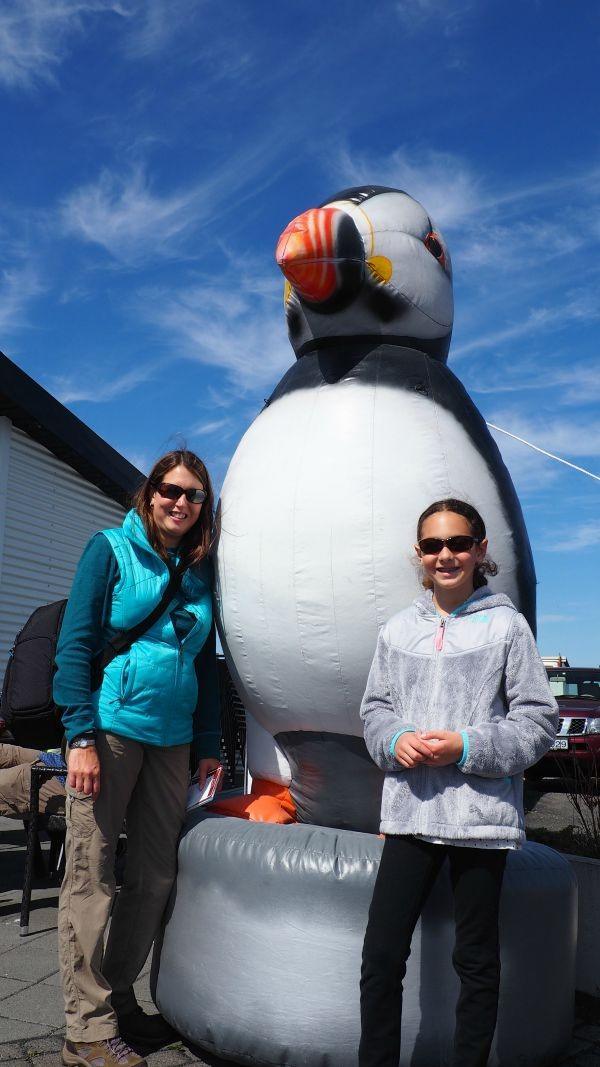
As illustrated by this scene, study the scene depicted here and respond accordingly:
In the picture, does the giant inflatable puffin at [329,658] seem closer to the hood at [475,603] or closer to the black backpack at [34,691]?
the hood at [475,603]

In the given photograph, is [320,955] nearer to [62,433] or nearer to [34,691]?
[34,691]

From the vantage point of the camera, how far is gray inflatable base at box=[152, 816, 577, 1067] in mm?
2137

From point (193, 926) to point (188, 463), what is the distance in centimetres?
129

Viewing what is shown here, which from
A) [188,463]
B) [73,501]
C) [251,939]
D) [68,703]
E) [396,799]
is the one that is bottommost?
[251,939]

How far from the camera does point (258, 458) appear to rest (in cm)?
260


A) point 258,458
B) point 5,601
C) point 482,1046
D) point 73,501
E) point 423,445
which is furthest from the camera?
point 73,501

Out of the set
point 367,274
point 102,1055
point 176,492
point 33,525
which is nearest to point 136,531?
point 176,492

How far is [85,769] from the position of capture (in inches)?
86.9

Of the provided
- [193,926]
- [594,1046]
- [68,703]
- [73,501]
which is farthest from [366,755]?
Answer: [73,501]

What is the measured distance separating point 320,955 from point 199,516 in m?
1.23

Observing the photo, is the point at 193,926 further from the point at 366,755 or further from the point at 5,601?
the point at 5,601

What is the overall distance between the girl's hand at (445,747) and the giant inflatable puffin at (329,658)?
1.67 feet

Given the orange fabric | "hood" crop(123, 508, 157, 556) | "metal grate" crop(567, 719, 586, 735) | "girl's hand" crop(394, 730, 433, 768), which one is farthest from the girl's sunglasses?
"metal grate" crop(567, 719, 586, 735)

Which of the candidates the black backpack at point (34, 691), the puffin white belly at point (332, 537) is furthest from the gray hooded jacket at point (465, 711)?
the black backpack at point (34, 691)
